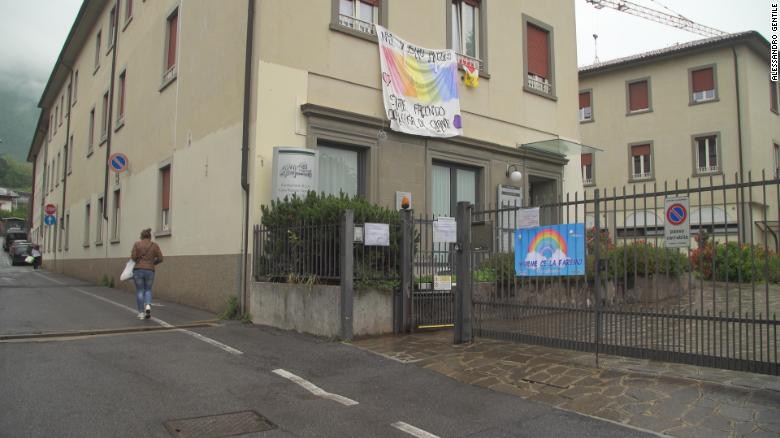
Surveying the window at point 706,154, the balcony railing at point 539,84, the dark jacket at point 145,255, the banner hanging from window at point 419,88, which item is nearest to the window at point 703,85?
the window at point 706,154

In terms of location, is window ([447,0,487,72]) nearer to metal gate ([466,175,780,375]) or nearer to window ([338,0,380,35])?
window ([338,0,380,35])

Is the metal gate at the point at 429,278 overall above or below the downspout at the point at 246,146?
below

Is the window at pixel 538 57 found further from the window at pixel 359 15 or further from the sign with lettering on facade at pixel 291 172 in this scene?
the sign with lettering on facade at pixel 291 172

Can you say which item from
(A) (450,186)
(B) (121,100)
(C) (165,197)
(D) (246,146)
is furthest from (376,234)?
(B) (121,100)

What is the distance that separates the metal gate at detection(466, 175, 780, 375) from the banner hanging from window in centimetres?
439

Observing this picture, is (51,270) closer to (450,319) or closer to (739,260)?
(450,319)

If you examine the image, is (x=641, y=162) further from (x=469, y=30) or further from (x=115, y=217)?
(x=115, y=217)

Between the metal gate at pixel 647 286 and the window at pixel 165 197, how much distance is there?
9.51 metres

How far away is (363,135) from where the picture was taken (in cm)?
1127

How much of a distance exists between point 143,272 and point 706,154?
25.0 m

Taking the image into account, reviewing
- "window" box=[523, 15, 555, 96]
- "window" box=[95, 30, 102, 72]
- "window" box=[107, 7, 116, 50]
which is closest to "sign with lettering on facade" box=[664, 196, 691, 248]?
"window" box=[523, 15, 555, 96]

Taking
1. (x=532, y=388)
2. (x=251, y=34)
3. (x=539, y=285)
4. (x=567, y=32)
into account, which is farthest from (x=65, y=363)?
(x=567, y=32)

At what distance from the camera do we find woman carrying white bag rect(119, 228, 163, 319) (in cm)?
1038

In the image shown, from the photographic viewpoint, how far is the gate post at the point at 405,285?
870 centimetres
